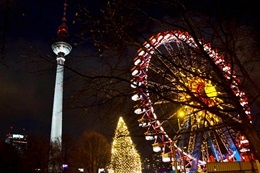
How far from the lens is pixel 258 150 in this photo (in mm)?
4992

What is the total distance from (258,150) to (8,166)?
20889 mm

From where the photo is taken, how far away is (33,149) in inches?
1358

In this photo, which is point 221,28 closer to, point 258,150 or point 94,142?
point 258,150

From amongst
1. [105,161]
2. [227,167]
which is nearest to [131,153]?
[105,161]

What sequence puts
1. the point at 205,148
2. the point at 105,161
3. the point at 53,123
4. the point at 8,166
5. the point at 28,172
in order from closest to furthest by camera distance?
the point at 8,166
the point at 205,148
the point at 28,172
the point at 105,161
the point at 53,123

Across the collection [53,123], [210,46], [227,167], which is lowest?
[227,167]

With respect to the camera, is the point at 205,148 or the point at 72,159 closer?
the point at 205,148

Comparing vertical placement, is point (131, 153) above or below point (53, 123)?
below

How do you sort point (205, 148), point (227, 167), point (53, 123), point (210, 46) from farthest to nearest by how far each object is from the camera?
point (53, 123) → point (205, 148) → point (227, 167) → point (210, 46)

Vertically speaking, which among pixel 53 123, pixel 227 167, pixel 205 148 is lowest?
pixel 227 167

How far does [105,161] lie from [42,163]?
29.7ft

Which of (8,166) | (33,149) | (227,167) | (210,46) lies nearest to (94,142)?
(33,149)

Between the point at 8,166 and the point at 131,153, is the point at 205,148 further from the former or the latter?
the point at 8,166

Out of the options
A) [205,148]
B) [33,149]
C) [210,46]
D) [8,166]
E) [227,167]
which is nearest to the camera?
[210,46]
